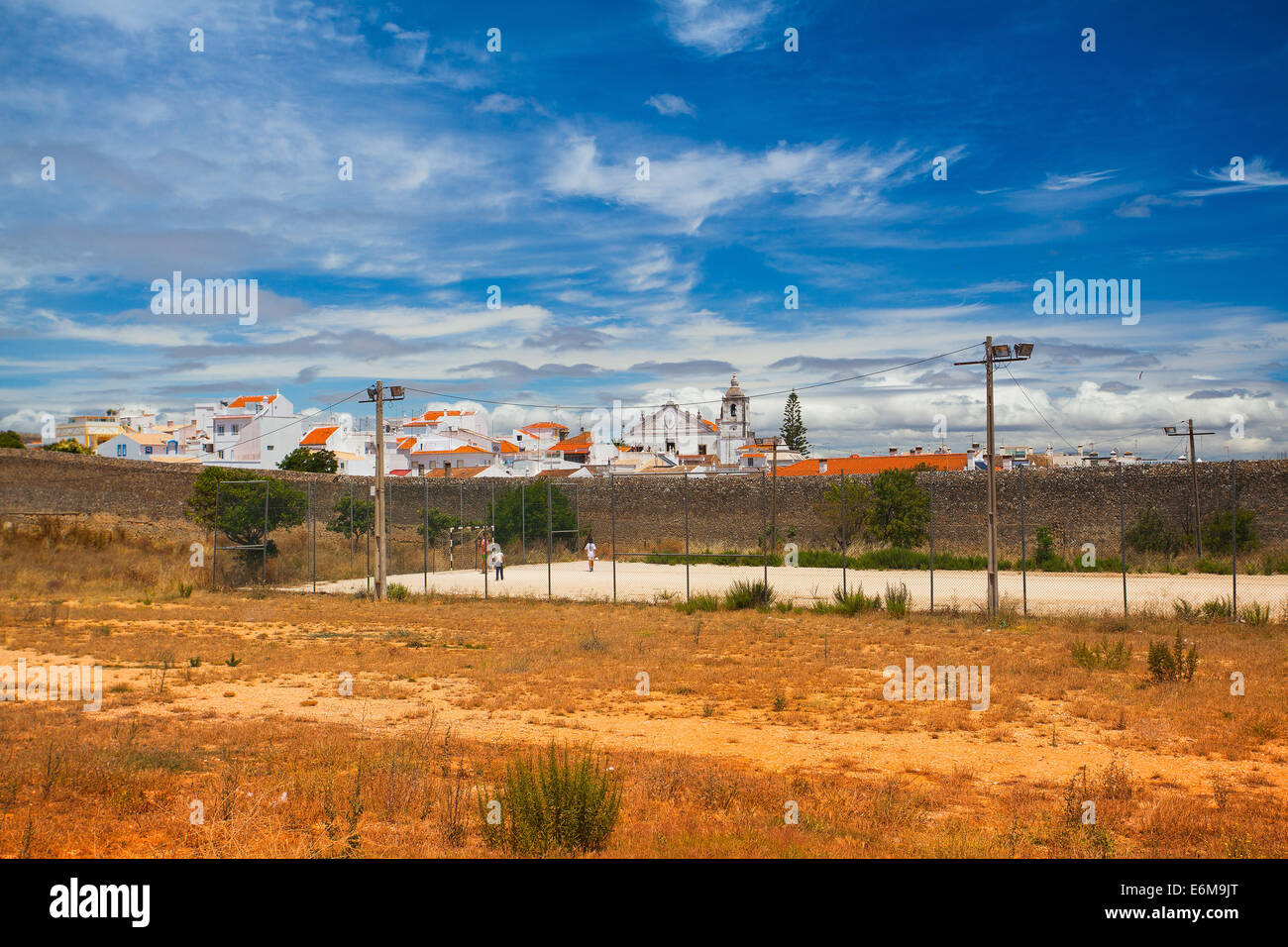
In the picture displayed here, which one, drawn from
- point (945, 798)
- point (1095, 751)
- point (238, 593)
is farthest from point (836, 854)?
point (238, 593)

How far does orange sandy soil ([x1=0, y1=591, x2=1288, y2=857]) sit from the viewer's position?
6602 mm

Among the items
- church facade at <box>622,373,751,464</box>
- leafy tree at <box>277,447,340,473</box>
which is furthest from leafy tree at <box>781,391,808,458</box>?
leafy tree at <box>277,447,340,473</box>

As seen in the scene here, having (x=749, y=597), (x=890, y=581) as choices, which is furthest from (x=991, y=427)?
(x=890, y=581)

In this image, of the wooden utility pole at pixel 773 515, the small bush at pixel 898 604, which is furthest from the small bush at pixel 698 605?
the wooden utility pole at pixel 773 515

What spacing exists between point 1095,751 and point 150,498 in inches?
1765

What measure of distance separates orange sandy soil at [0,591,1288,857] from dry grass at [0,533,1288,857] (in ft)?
0.14

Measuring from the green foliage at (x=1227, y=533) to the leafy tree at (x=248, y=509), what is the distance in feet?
108

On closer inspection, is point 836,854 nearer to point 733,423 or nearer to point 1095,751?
point 1095,751

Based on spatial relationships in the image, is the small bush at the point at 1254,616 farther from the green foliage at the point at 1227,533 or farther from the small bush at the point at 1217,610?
the green foliage at the point at 1227,533

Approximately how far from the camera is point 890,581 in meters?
31.4

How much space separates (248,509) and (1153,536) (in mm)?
33354

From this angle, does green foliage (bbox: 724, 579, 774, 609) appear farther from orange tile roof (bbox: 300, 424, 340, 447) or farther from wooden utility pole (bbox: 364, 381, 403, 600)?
orange tile roof (bbox: 300, 424, 340, 447)

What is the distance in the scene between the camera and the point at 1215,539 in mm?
33000

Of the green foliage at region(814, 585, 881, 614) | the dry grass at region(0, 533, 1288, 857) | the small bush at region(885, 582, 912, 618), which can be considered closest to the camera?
the dry grass at region(0, 533, 1288, 857)
